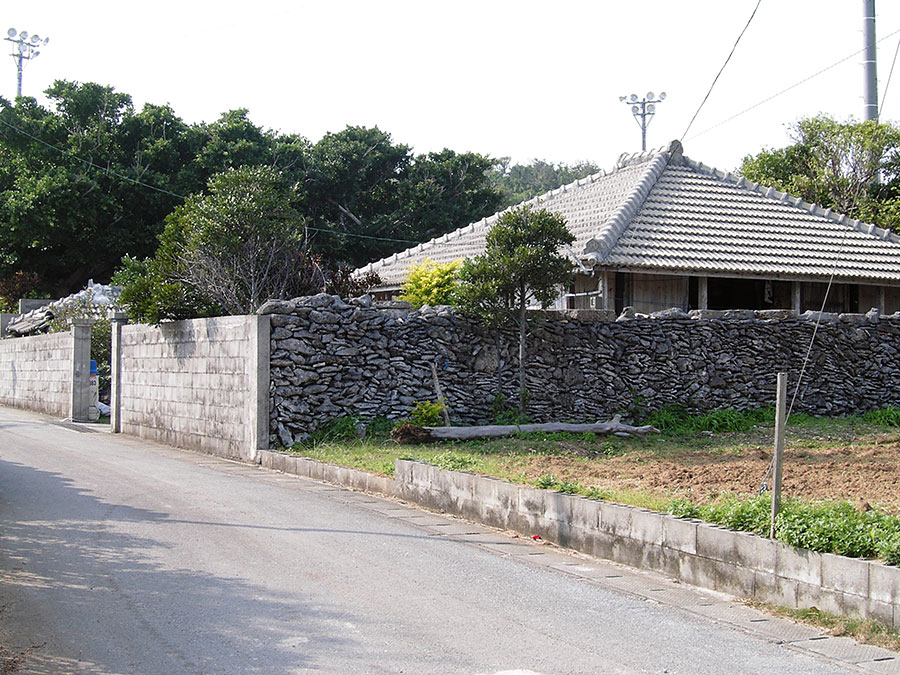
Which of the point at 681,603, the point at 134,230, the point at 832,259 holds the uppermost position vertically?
the point at 134,230

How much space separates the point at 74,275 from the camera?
148 feet

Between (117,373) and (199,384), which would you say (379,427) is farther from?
(117,373)

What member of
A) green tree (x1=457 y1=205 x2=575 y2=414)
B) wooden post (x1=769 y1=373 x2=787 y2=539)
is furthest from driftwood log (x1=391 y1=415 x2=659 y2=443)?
wooden post (x1=769 y1=373 x2=787 y2=539)

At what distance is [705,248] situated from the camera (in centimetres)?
2103

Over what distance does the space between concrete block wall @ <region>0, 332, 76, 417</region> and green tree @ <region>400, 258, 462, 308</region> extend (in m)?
11.4

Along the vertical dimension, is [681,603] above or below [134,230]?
below

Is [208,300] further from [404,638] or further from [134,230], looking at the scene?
[134,230]

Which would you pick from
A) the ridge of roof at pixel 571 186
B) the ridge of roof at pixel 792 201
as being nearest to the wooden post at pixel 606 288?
the ridge of roof at pixel 571 186

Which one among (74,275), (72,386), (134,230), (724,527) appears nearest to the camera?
(724,527)

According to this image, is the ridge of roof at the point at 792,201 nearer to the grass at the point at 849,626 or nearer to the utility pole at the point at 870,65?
the utility pole at the point at 870,65

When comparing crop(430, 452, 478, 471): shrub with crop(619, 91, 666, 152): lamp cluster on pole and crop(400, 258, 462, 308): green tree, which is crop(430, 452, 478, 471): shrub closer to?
crop(400, 258, 462, 308): green tree

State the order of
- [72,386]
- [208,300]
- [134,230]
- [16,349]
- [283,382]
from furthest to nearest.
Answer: [134,230] < [16,349] < [72,386] < [208,300] < [283,382]

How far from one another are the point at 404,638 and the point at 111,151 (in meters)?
40.9

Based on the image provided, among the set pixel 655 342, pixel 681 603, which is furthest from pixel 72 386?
pixel 681 603
